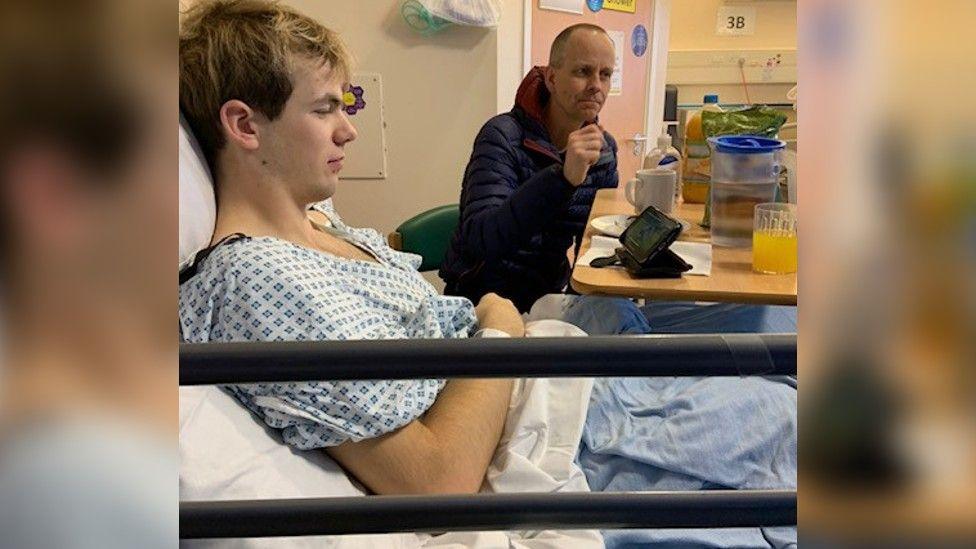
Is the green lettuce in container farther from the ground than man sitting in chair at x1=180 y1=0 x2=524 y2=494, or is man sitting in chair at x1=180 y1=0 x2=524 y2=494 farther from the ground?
the green lettuce in container

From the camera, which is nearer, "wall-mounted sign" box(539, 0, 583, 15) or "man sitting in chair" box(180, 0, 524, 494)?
"man sitting in chair" box(180, 0, 524, 494)

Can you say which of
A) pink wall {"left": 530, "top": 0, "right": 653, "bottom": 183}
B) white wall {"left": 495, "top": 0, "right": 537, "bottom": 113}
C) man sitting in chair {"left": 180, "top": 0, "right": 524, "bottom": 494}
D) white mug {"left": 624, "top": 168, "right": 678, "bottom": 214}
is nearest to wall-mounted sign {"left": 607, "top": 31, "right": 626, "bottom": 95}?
pink wall {"left": 530, "top": 0, "right": 653, "bottom": 183}

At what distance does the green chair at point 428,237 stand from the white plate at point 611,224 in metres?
0.73

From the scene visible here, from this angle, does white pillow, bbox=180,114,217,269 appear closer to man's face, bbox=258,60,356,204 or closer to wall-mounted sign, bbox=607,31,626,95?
man's face, bbox=258,60,356,204

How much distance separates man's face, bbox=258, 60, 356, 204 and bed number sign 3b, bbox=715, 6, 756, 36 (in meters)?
3.61

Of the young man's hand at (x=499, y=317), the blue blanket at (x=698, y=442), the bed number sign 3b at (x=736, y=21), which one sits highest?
the bed number sign 3b at (x=736, y=21)

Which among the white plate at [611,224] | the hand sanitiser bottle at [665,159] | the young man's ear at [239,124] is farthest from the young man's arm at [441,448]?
the hand sanitiser bottle at [665,159]

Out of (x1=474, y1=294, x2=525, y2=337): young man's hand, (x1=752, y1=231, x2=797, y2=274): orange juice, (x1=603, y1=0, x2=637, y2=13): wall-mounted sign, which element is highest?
(x1=603, y1=0, x2=637, y2=13): wall-mounted sign

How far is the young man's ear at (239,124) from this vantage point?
126 cm

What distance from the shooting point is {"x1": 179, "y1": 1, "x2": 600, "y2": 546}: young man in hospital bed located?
976 mm

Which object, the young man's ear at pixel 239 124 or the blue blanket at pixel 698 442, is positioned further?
the young man's ear at pixel 239 124

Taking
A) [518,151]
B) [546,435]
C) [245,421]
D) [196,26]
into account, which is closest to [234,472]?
[245,421]

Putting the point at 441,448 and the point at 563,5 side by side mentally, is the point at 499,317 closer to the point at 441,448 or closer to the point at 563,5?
the point at 441,448

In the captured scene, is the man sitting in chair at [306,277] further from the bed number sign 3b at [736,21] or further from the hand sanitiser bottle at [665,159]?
the bed number sign 3b at [736,21]
